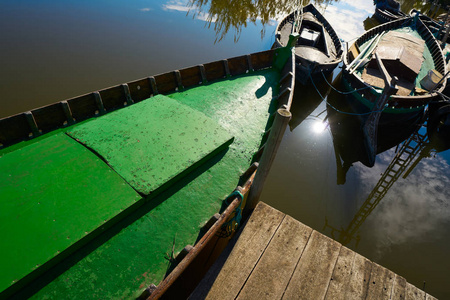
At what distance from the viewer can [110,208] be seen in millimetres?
4039

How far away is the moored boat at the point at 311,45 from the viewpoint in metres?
13.2

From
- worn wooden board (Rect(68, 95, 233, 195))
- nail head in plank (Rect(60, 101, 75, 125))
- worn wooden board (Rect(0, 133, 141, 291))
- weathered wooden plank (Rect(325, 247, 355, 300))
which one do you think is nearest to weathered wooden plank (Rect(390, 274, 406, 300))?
weathered wooden plank (Rect(325, 247, 355, 300))

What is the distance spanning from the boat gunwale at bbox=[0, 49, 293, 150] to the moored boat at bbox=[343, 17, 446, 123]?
603cm

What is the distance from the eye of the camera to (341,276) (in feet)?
15.6

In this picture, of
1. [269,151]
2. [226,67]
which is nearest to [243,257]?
[269,151]

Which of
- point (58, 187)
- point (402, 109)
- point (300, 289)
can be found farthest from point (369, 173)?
point (58, 187)

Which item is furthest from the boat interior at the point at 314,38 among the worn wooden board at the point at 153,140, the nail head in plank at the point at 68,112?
Result: the nail head in plank at the point at 68,112

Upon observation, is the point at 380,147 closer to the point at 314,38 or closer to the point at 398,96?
the point at 398,96

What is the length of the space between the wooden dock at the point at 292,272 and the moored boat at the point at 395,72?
795 centimetres

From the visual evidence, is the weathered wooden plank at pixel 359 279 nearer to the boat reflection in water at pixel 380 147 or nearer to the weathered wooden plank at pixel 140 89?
the boat reflection in water at pixel 380 147

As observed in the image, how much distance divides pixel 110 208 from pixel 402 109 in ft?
44.1

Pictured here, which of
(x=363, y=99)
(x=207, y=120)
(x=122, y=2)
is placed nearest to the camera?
A: (x=207, y=120)

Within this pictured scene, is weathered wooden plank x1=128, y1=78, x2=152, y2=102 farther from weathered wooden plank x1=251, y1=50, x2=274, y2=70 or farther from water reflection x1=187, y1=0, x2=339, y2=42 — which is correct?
water reflection x1=187, y1=0, x2=339, y2=42

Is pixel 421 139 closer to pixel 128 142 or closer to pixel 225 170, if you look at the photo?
pixel 225 170
